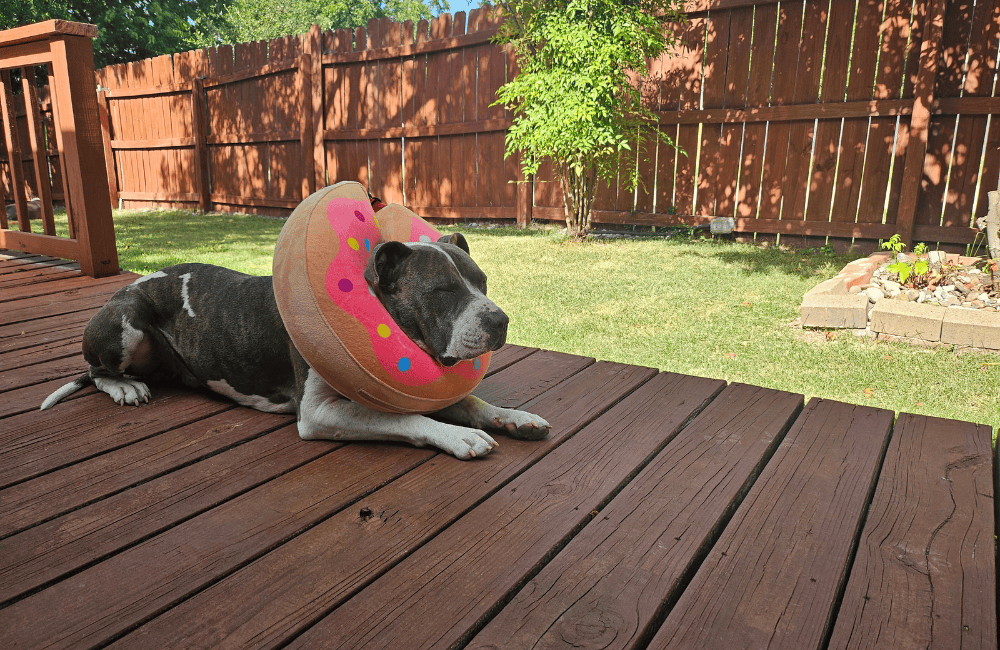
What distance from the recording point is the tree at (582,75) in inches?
275

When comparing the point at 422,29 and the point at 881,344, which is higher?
the point at 422,29

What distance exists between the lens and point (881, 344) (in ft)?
14.1

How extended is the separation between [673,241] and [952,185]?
2.79m

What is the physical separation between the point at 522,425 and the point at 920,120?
6.50 m

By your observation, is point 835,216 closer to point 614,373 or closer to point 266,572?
point 614,373

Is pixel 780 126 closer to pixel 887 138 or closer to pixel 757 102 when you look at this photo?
pixel 757 102

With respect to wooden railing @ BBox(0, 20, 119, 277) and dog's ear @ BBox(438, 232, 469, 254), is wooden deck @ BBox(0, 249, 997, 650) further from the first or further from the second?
wooden railing @ BBox(0, 20, 119, 277)

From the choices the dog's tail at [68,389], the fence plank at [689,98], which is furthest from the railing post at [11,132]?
the fence plank at [689,98]

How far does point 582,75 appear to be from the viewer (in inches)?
275

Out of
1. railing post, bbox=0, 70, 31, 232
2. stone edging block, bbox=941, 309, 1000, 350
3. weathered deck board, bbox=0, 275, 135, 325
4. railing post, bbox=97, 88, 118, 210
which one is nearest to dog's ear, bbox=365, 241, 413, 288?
weathered deck board, bbox=0, 275, 135, 325

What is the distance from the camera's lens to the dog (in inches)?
82.0

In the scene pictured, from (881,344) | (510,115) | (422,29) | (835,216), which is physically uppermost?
(422,29)

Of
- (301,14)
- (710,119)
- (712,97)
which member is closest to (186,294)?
(710,119)

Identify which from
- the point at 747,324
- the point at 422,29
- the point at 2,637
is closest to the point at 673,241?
the point at 747,324
